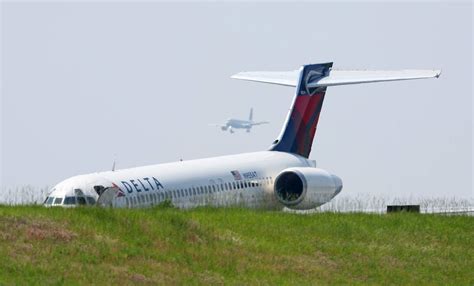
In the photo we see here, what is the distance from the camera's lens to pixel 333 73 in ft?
162

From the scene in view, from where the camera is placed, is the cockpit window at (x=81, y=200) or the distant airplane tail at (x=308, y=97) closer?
the cockpit window at (x=81, y=200)

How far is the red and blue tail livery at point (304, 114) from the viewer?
48.6m

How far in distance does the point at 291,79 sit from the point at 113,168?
11.8 m

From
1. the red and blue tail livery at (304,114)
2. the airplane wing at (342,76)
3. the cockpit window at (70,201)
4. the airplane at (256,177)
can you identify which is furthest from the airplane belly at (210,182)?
the airplane wing at (342,76)

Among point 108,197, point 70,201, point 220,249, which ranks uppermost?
point 108,197

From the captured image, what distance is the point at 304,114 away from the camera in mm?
49219

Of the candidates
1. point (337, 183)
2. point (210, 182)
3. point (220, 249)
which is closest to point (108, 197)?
point (210, 182)

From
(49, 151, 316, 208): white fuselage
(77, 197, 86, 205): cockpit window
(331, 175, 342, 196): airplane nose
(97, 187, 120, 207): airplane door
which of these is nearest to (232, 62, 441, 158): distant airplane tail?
(49, 151, 316, 208): white fuselage

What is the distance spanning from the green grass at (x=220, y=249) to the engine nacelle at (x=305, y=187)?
377 inches

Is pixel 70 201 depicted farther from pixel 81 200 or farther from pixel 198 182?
pixel 198 182

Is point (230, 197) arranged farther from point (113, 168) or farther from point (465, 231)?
point (465, 231)

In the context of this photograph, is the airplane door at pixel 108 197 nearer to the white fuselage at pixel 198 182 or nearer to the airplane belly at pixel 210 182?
the white fuselage at pixel 198 182

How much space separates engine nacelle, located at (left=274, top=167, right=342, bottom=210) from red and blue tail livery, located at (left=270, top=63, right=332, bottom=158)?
10.2 feet

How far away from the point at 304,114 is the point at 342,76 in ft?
6.22
